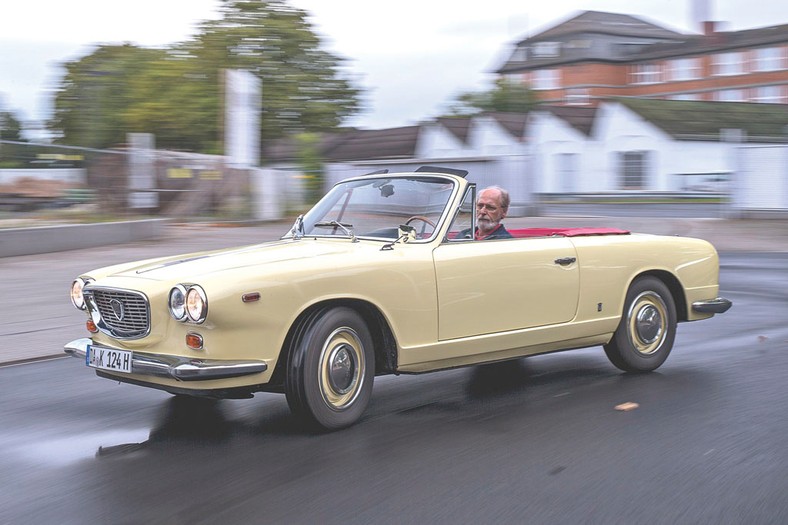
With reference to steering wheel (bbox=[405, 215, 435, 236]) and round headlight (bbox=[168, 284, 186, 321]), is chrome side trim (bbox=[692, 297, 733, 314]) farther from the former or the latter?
round headlight (bbox=[168, 284, 186, 321])

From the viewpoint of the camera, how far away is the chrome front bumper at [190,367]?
15.9 ft

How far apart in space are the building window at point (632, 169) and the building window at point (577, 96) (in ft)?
92.2

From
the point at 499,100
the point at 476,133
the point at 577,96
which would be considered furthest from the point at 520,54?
the point at 476,133

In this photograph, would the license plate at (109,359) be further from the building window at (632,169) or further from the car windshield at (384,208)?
the building window at (632,169)

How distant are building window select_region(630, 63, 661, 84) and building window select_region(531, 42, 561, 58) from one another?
22.0 ft

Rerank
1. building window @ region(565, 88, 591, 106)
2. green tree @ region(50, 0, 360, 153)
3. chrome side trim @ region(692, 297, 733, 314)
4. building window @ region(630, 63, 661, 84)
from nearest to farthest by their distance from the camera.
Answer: chrome side trim @ region(692, 297, 733, 314) < green tree @ region(50, 0, 360, 153) < building window @ region(630, 63, 661, 84) < building window @ region(565, 88, 591, 106)

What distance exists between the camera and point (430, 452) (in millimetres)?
4961

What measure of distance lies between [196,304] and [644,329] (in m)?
3.60

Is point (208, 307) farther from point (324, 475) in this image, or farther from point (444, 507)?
point (444, 507)

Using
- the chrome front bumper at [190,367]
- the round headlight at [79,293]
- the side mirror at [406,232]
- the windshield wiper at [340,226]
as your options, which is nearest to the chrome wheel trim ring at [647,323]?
the side mirror at [406,232]

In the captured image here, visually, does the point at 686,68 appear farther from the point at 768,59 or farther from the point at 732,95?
the point at 768,59

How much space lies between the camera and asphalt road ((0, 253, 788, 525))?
4.08 meters

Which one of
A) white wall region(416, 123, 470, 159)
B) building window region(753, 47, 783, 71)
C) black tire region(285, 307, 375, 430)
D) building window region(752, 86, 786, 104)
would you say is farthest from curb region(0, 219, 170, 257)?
building window region(753, 47, 783, 71)

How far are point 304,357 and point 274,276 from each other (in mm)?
454
